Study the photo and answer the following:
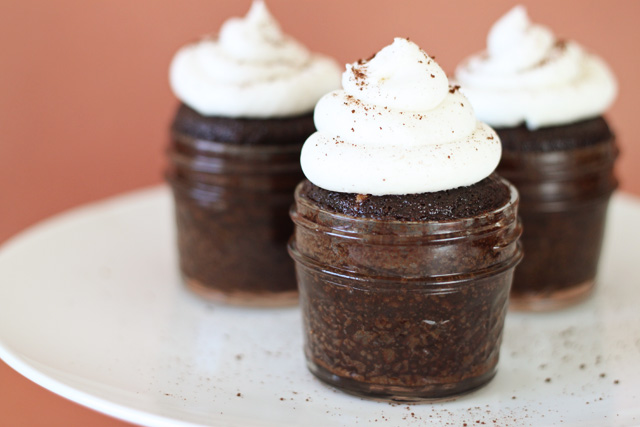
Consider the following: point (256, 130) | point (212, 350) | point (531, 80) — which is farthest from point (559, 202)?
point (212, 350)

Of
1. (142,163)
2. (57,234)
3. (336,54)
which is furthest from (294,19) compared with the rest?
(57,234)

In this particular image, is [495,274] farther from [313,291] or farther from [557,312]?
[557,312]

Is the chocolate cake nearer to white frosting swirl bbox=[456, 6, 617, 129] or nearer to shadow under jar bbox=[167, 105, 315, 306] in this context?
shadow under jar bbox=[167, 105, 315, 306]

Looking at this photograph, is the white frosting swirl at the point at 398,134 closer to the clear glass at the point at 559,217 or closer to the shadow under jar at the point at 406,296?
the shadow under jar at the point at 406,296

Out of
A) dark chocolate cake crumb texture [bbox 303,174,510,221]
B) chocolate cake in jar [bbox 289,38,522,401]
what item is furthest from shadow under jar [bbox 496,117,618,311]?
dark chocolate cake crumb texture [bbox 303,174,510,221]

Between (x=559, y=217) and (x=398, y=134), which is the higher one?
(x=398, y=134)

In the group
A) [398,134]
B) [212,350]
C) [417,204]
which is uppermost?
[398,134]

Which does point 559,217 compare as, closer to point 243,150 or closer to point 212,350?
point 243,150
